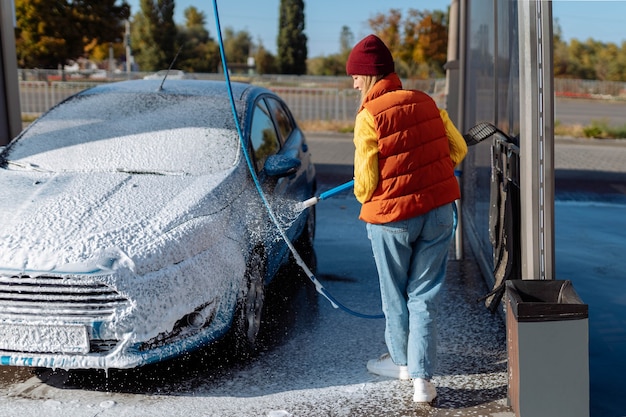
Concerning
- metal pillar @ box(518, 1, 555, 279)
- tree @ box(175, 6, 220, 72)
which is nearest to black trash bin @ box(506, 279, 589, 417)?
metal pillar @ box(518, 1, 555, 279)

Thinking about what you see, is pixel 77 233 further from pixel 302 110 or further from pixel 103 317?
pixel 302 110

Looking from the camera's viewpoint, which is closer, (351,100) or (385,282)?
(385,282)

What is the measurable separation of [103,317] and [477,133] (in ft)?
7.45

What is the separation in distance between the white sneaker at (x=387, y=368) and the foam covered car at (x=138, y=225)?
730 millimetres

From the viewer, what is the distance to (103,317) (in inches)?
149

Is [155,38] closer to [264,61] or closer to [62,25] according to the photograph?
[264,61]

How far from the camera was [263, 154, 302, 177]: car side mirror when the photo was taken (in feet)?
16.6

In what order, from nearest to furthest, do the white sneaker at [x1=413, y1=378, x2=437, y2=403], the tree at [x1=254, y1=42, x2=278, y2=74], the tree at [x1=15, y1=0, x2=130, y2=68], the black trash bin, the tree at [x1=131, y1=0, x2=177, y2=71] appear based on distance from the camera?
the black trash bin < the white sneaker at [x1=413, y1=378, x2=437, y2=403] < the tree at [x1=15, y1=0, x2=130, y2=68] < the tree at [x1=131, y1=0, x2=177, y2=71] < the tree at [x1=254, y1=42, x2=278, y2=74]

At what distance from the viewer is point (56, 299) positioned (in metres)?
3.76

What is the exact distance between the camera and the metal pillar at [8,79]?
7098 mm

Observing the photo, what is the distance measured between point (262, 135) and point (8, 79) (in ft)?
9.22

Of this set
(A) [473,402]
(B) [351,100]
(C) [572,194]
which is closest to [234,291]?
(A) [473,402]

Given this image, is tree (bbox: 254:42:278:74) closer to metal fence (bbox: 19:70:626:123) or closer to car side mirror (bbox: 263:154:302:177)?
metal fence (bbox: 19:70:626:123)

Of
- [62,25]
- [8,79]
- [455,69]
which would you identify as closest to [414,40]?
[62,25]
